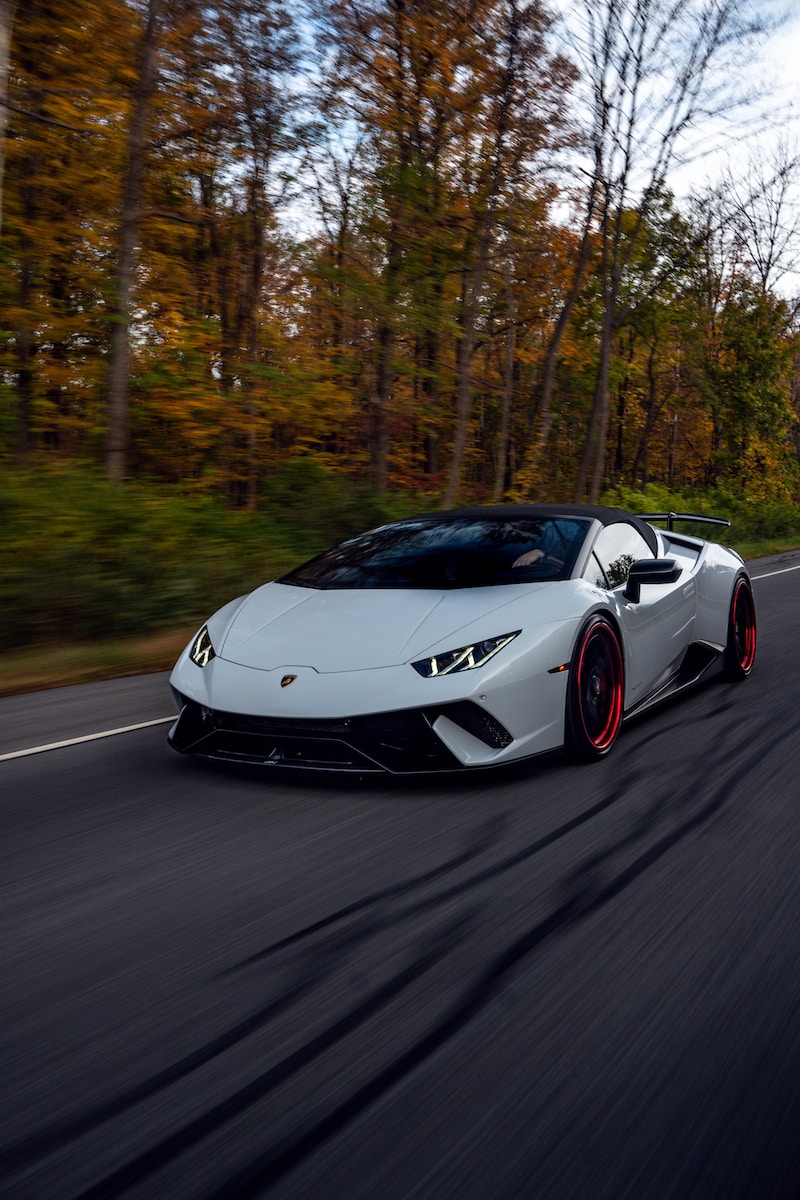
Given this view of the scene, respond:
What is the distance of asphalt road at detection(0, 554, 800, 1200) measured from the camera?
1956mm

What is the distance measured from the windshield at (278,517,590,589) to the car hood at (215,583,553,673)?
17cm

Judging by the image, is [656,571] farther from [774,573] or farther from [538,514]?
[774,573]

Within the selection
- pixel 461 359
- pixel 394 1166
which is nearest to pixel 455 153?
pixel 461 359

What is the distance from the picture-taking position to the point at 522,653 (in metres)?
4.48

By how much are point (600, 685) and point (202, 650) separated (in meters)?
1.85

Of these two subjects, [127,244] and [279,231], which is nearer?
[127,244]

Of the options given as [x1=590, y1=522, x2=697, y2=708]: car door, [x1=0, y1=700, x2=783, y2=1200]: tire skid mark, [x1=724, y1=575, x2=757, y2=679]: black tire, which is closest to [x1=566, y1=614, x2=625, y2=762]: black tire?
[x1=590, y1=522, x2=697, y2=708]: car door

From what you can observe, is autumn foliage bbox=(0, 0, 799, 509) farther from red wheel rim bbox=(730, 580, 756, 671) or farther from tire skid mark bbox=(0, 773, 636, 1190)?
tire skid mark bbox=(0, 773, 636, 1190)

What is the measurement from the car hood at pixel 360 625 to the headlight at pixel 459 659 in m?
0.05

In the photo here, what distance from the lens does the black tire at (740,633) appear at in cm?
687


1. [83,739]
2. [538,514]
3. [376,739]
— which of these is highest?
[538,514]

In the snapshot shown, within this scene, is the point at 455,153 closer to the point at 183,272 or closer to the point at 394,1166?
the point at 183,272

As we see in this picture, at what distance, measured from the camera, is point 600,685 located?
197 inches

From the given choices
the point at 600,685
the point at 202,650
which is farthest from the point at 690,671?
the point at 202,650
